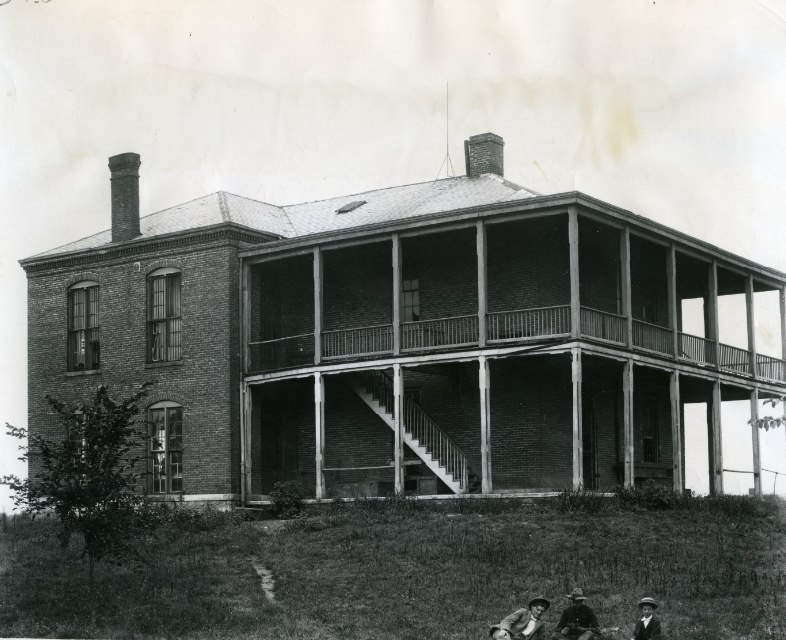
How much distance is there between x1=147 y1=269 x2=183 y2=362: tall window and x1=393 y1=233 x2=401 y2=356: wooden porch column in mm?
6458

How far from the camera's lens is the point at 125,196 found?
34250 millimetres

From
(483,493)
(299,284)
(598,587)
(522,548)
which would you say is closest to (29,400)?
(299,284)

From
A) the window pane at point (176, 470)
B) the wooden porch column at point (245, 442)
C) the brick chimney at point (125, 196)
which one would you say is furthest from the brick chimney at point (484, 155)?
the window pane at point (176, 470)

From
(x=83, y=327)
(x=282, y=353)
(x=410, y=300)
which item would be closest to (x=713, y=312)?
(x=410, y=300)

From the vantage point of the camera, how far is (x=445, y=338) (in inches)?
1150

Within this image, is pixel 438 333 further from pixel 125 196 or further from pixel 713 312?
pixel 125 196

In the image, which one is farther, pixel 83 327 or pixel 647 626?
pixel 83 327

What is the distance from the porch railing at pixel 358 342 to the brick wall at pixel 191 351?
254 centimetres

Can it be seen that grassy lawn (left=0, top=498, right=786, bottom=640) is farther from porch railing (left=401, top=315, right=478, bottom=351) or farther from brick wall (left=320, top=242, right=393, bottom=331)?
brick wall (left=320, top=242, right=393, bottom=331)

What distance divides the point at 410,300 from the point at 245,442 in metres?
5.42

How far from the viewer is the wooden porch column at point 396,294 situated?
28.8 meters

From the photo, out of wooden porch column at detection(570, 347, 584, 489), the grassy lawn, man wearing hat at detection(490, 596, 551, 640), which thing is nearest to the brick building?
wooden porch column at detection(570, 347, 584, 489)

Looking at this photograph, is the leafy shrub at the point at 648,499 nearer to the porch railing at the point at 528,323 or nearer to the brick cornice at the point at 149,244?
the porch railing at the point at 528,323

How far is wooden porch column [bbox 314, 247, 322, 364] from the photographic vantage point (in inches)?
1186
